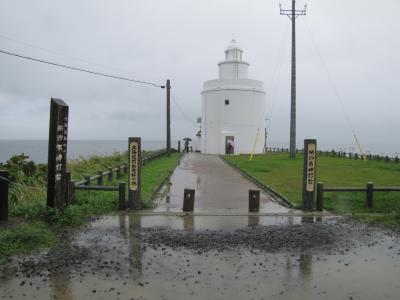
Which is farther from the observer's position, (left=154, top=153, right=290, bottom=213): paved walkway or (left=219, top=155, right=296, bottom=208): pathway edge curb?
(left=219, top=155, right=296, bottom=208): pathway edge curb

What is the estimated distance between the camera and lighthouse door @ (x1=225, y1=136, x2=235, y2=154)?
35844mm

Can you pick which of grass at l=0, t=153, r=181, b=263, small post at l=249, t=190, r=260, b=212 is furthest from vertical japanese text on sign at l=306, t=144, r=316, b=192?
grass at l=0, t=153, r=181, b=263

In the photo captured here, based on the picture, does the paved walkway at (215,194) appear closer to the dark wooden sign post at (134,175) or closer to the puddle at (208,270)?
the dark wooden sign post at (134,175)

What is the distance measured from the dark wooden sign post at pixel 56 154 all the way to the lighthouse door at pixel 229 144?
2761cm

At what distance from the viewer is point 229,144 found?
3584cm

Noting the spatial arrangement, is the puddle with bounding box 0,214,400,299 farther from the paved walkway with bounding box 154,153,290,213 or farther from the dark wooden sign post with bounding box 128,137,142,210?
the paved walkway with bounding box 154,153,290,213

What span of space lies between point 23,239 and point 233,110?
30117 mm

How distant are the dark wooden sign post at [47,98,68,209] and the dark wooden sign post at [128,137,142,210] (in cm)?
180

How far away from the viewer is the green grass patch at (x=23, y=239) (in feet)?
21.0

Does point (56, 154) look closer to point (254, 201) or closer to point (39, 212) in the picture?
point (39, 212)

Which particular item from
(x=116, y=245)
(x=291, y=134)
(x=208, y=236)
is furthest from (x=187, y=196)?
(x=291, y=134)

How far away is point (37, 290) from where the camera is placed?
503 cm

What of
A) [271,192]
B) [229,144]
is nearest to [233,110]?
[229,144]

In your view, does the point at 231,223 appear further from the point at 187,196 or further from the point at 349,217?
the point at 349,217
